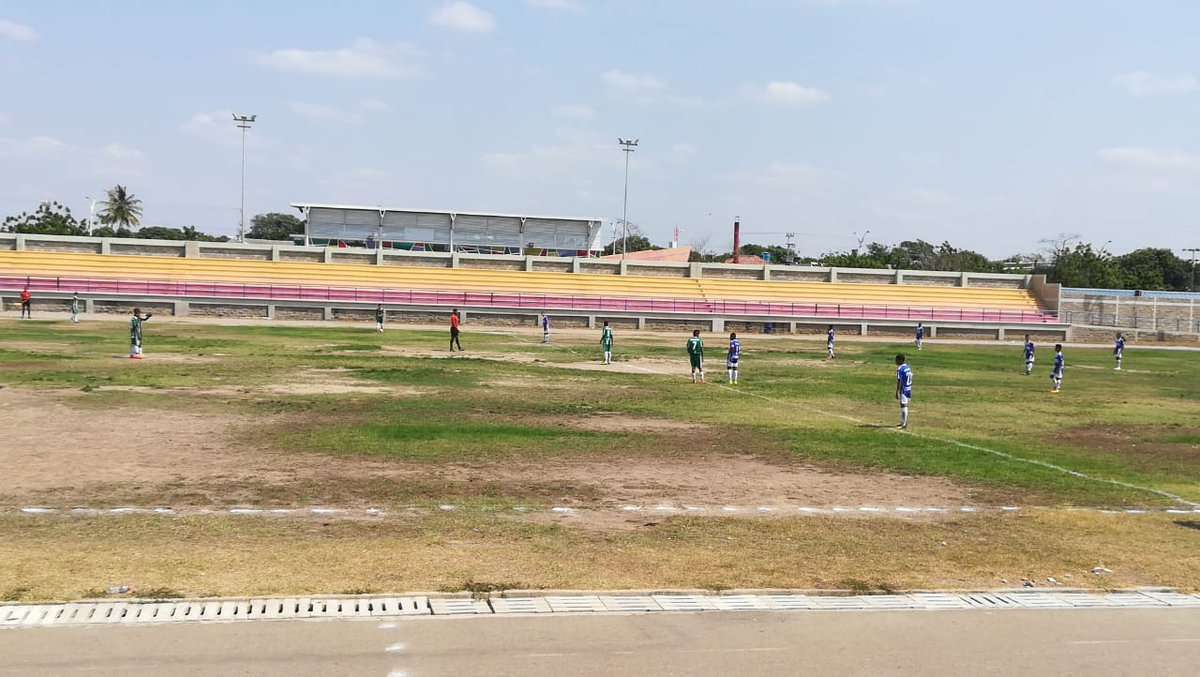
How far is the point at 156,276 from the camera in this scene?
223 ft

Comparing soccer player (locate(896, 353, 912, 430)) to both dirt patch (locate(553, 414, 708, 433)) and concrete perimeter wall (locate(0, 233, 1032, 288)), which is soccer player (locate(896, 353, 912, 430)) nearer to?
dirt patch (locate(553, 414, 708, 433))

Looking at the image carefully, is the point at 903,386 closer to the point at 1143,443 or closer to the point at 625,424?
the point at 1143,443

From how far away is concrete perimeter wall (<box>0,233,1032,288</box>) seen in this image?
71.6 m

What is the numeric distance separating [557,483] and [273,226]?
180 meters

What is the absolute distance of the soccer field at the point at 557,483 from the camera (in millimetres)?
10398

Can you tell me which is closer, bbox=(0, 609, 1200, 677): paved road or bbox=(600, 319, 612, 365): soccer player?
bbox=(0, 609, 1200, 677): paved road

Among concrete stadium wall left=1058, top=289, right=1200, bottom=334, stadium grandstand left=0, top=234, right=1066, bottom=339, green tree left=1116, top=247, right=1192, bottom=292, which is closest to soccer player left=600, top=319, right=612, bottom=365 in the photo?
stadium grandstand left=0, top=234, right=1066, bottom=339

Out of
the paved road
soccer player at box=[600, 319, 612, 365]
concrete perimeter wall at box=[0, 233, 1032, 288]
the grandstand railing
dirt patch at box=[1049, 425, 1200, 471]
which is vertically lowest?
dirt patch at box=[1049, 425, 1200, 471]

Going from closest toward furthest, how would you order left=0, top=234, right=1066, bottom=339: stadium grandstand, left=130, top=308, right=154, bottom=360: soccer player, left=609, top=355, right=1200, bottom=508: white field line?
1. left=609, top=355, right=1200, bottom=508: white field line
2. left=130, top=308, right=154, bottom=360: soccer player
3. left=0, top=234, right=1066, bottom=339: stadium grandstand

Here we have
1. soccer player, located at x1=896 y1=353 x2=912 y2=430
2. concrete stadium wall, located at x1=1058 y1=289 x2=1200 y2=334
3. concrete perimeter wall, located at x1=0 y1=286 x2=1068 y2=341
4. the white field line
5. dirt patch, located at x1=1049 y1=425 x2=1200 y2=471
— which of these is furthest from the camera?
concrete stadium wall, located at x1=1058 y1=289 x2=1200 y2=334

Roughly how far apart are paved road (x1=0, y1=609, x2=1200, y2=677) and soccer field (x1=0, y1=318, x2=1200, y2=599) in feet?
4.17

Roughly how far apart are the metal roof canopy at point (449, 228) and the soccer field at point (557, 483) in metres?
69.0

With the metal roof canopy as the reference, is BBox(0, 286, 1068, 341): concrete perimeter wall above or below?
below

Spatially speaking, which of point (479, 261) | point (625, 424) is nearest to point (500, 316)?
point (479, 261)
